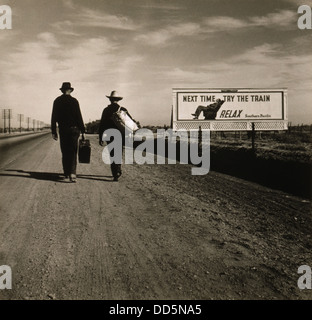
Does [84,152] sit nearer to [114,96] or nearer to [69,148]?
[69,148]

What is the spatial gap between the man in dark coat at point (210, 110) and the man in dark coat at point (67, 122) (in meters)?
15.3

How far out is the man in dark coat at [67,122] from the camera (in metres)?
7.05

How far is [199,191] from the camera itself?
711 centimetres

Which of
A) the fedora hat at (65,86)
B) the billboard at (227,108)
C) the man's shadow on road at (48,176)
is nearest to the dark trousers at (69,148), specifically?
the man's shadow on road at (48,176)

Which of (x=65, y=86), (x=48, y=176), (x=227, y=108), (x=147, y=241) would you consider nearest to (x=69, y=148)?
(x=48, y=176)

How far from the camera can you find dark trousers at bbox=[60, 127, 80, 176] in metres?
7.05

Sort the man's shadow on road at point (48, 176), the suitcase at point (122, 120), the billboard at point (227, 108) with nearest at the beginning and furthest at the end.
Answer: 1. the man's shadow on road at point (48, 176)
2. the suitcase at point (122, 120)
3. the billboard at point (227, 108)

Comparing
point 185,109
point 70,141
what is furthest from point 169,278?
point 185,109

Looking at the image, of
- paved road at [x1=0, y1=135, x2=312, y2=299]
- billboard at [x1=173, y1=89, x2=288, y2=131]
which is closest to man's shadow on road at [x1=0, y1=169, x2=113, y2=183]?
paved road at [x1=0, y1=135, x2=312, y2=299]

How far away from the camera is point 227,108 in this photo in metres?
21.5

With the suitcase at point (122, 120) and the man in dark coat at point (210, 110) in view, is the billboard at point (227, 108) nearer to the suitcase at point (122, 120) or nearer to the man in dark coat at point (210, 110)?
the man in dark coat at point (210, 110)

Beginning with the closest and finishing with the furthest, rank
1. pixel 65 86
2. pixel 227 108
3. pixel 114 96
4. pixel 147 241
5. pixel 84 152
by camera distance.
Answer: pixel 147 241 < pixel 65 86 < pixel 114 96 < pixel 84 152 < pixel 227 108

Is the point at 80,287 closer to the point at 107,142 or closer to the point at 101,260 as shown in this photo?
the point at 101,260

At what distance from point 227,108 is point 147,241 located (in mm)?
18821
